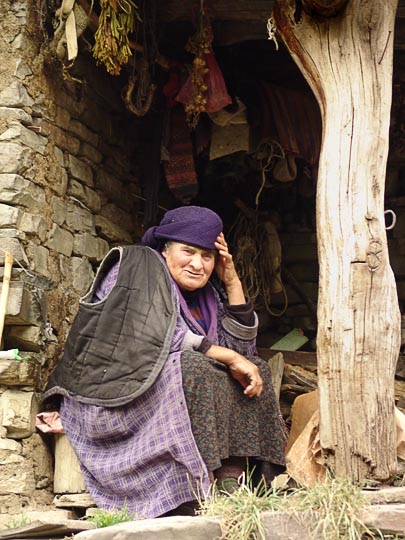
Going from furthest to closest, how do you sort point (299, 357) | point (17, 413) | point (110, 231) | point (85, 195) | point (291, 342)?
point (291, 342)
point (299, 357)
point (110, 231)
point (85, 195)
point (17, 413)

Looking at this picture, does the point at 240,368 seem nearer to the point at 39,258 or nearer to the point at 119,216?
the point at 39,258

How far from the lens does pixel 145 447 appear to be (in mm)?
4578

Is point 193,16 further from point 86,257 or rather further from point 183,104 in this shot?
point 86,257

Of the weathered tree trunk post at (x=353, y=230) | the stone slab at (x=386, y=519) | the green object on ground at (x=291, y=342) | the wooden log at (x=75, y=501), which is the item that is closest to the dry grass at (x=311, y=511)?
the stone slab at (x=386, y=519)

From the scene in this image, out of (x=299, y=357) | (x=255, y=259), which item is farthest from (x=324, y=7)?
(x=255, y=259)

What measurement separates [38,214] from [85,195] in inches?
24.3

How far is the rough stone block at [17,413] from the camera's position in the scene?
487 centimetres

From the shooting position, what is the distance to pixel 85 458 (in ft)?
15.7

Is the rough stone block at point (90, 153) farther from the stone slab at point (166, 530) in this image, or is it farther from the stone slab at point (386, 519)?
the stone slab at point (386, 519)

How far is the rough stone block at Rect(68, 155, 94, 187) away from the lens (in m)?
5.67

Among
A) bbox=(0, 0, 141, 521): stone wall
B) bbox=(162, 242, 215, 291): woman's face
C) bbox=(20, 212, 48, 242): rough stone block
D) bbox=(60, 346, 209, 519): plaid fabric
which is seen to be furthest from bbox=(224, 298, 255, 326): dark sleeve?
bbox=(20, 212, 48, 242): rough stone block

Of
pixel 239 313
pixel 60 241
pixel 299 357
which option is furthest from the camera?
pixel 299 357

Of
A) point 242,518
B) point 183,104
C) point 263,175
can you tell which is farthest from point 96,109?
point 242,518

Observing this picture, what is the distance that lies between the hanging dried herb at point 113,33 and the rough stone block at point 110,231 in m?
1.01
